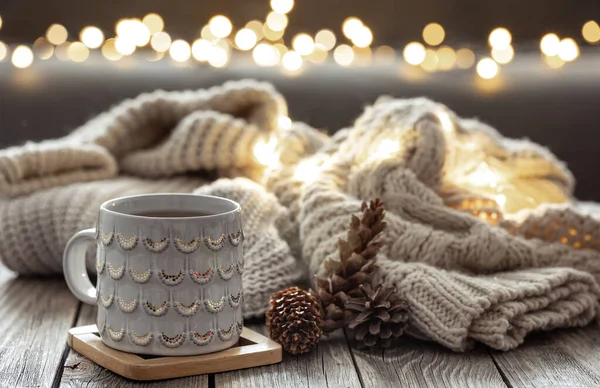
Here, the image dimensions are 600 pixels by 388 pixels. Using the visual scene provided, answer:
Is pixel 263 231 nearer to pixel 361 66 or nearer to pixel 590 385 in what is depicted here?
pixel 590 385

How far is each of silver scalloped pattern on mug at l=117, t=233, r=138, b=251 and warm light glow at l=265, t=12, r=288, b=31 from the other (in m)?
1.12

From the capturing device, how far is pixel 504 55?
5.22 feet

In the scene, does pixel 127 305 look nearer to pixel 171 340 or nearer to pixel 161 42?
pixel 171 340

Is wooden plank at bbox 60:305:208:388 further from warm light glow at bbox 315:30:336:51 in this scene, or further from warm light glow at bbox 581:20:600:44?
warm light glow at bbox 581:20:600:44

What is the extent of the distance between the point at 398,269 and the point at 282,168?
0.78ft

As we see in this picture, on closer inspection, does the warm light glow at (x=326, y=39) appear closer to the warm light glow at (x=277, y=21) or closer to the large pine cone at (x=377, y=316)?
the warm light glow at (x=277, y=21)

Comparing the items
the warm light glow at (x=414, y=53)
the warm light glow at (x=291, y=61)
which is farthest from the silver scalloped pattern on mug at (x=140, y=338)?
the warm light glow at (x=414, y=53)

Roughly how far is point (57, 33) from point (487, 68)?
0.86 metres

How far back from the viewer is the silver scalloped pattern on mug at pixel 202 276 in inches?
22.8

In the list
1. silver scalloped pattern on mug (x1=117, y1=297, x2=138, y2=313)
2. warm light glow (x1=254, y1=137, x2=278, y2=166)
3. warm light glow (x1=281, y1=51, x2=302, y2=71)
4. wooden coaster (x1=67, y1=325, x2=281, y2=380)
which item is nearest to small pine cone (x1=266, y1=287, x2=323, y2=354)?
wooden coaster (x1=67, y1=325, x2=281, y2=380)

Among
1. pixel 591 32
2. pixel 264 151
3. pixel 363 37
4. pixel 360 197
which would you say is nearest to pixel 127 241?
pixel 360 197

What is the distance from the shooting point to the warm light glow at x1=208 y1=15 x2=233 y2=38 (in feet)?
5.37

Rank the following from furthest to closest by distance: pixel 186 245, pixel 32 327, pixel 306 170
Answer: pixel 306 170 < pixel 32 327 < pixel 186 245

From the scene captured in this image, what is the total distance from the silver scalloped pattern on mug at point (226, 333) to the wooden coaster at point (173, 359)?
11 mm
